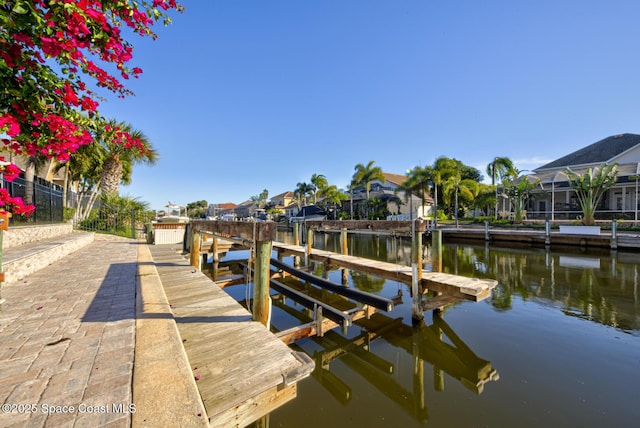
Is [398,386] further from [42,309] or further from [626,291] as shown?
[626,291]

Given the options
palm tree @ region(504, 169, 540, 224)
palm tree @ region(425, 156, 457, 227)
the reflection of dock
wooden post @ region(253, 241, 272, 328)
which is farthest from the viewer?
palm tree @ region(425, 156, 457, 227)

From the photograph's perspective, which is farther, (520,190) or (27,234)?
(520,190)

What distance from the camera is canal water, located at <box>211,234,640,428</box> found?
11.7 ft

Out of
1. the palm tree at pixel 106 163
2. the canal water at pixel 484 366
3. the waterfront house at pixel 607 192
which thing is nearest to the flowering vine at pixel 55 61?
the canal water at pixel 484 366

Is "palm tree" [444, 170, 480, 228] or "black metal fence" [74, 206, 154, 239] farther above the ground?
"palm tree" [444, 170, 480, 228]

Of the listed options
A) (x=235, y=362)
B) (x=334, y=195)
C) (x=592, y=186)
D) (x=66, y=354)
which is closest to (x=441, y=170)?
(x=592, y=186)

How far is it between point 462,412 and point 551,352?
280 cm

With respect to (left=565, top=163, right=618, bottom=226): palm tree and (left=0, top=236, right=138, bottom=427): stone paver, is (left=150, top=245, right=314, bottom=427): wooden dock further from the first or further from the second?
(left=565, top=163, right=618, bottom=226): palm tree

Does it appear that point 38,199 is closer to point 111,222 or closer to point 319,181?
point 111,222

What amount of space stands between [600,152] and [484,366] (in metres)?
41.7

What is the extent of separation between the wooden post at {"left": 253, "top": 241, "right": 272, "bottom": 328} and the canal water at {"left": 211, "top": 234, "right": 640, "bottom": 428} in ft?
4.14

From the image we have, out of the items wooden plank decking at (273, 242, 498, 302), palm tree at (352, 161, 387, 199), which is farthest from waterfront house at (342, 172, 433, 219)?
wooden plank decking at (273, 242, 498, 302)

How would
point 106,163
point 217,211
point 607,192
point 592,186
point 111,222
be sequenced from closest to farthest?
point 111,222, point 106,163, point 592,186, point 607,192, point 217,211

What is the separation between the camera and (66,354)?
2838 mm
